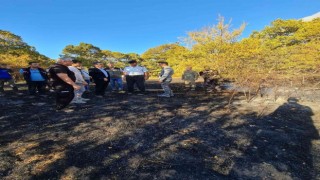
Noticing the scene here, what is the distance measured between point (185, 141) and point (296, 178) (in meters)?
1.88

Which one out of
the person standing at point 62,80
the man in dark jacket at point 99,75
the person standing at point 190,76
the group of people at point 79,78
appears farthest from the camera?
the person standing at point 190,76

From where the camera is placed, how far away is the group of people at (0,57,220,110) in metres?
6.04

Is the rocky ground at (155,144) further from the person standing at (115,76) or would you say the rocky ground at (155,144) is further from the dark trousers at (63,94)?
the person standing at (115,76)

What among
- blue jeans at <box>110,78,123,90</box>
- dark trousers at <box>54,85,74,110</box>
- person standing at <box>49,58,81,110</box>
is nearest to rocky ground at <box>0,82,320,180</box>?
dark trousers at <box>54,85,74,110</box>

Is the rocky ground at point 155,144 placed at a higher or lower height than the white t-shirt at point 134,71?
lower

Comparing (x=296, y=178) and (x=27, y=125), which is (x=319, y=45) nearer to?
(x=296, y=178)

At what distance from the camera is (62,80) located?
602cm

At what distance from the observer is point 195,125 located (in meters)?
5.84

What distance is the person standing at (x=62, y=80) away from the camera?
589 centimetres

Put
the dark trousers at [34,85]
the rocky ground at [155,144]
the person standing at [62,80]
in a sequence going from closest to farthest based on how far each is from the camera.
→ the rocky ground at [155,144], the person standing at [62,80], the dark trousers at [34,85]

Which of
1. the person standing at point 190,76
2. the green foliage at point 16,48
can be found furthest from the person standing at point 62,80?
the green foliage at point 16,48

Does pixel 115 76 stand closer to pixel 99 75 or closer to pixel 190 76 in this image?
pixel 99 75

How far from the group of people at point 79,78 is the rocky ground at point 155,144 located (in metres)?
0.74

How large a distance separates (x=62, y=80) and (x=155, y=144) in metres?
2.98
